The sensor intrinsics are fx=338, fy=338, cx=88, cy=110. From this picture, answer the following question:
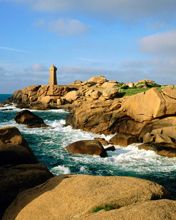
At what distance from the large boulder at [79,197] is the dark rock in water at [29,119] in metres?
42.3

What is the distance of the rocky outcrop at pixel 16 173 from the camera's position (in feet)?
37.5

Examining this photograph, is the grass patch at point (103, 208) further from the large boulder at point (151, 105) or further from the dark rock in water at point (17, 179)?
the large boulder at point (151, 105)

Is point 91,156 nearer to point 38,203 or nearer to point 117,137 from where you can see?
point 117,137

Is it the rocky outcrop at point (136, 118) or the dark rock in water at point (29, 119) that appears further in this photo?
the dark rock in water at point (29, 119)

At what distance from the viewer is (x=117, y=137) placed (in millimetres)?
37062

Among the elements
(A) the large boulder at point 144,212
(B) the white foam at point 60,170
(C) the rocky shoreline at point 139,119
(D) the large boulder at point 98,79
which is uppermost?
(D) the large boulder at point 98,79

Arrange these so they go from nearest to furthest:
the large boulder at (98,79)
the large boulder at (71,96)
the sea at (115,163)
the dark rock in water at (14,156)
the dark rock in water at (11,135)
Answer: the dark rock in water at (14,156) < the dark rock in water at (11,135) < the sea at (115,163) < the large boulder at (71,96) < the large boulder at (98,79)

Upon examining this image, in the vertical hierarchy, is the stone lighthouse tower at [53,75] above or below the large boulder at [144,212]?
above

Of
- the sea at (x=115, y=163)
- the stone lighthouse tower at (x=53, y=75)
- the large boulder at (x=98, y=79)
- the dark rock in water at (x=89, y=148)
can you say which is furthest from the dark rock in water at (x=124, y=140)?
the stone lighthouse tower at (x=53, y=75)

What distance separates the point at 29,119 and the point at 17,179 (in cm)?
4329

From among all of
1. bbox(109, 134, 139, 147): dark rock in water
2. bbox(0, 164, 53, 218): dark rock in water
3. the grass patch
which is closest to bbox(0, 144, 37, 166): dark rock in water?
bbox(0, 164, 53, 218): dark rock in water

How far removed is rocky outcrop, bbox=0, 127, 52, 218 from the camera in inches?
451

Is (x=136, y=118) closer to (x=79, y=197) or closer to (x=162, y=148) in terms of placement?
(x=162, y=148)

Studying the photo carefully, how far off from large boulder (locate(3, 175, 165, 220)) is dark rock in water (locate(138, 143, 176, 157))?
833 inches
